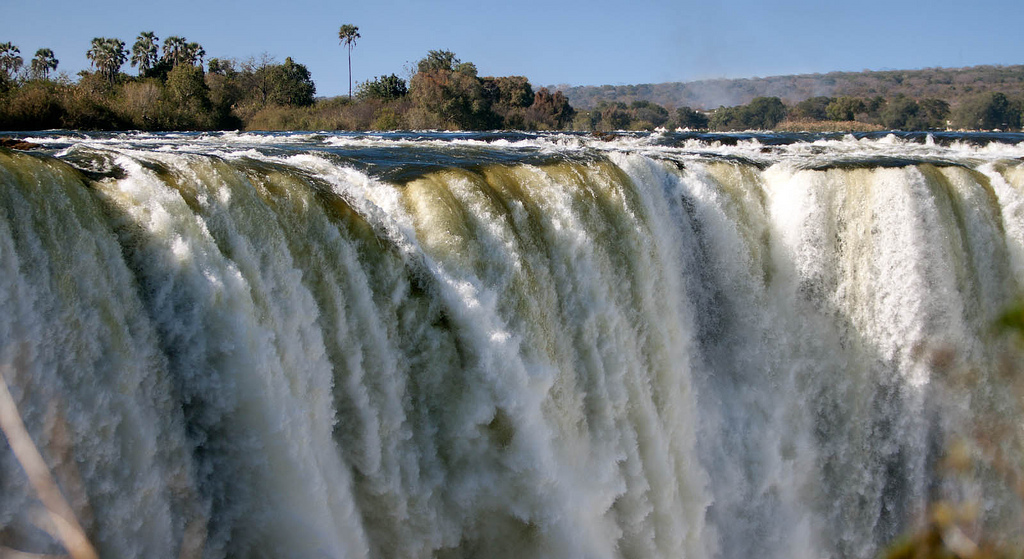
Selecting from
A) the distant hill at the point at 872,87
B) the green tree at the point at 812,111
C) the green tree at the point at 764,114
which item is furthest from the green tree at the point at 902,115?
the distant hill at the point at 872,87

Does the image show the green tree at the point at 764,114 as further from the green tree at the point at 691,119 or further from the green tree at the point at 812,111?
the green tree at the point at 691,119

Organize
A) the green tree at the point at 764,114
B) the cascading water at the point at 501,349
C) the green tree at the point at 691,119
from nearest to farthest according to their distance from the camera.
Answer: the cascading water at the point at 501,349
the green tree at the point at 764,114
the green tree at the point at 691,119

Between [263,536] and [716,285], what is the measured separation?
17.8 ft

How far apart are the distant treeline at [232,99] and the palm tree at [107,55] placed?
6 cm

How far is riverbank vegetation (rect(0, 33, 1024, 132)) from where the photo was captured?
2756 cm

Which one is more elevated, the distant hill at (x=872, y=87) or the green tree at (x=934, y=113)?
the distant hill at (x=872, y=87)

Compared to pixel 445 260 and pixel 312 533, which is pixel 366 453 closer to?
pixel 312 533

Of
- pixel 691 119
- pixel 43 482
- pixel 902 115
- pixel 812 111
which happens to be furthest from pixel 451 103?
pixel 43 482

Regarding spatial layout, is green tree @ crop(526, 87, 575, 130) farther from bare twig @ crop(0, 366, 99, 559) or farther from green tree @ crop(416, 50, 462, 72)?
bare twig @ crop(0, 366, 99, 559)

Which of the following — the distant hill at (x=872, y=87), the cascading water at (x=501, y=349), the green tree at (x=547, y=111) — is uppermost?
the distant hill at (x=872, y=87)

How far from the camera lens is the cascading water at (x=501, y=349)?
480cm

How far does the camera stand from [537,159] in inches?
342

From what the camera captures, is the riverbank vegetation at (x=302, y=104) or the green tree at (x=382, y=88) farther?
the green tree at (x=382, y=88)

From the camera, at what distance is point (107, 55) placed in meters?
48.0
